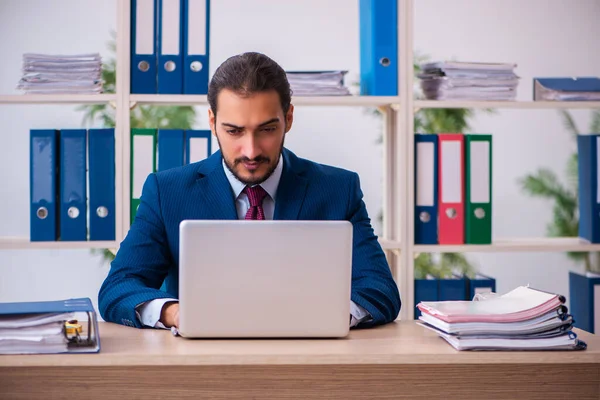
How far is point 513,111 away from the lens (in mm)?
5367

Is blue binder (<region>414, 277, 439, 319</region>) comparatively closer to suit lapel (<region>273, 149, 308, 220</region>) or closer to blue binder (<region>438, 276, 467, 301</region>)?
blue binder (<region>438, 276, 467, 301</region>)

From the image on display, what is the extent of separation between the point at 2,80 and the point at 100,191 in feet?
8.35

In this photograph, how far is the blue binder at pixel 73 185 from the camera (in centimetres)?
265

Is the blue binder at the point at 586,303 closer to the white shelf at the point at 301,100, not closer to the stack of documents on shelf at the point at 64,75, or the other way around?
the white shelf at the point at 301,100

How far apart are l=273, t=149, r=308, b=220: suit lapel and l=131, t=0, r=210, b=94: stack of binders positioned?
2.47 ft

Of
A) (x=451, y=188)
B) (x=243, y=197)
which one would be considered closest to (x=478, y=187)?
(x=451, y=188)

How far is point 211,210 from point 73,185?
826 mm

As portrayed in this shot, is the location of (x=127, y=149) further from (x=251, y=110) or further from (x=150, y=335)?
(x=150, y=335)

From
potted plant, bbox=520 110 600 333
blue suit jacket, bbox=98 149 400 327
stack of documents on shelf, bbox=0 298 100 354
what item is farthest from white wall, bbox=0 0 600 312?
stack of documents on shelf, bbox=0 298 100 354

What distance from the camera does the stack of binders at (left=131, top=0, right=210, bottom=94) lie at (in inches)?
106

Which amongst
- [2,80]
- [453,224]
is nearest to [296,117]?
[2,80]

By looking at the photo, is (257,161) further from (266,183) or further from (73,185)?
(73,185)

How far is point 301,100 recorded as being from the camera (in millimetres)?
2709

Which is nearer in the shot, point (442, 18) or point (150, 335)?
point (150, 335)
